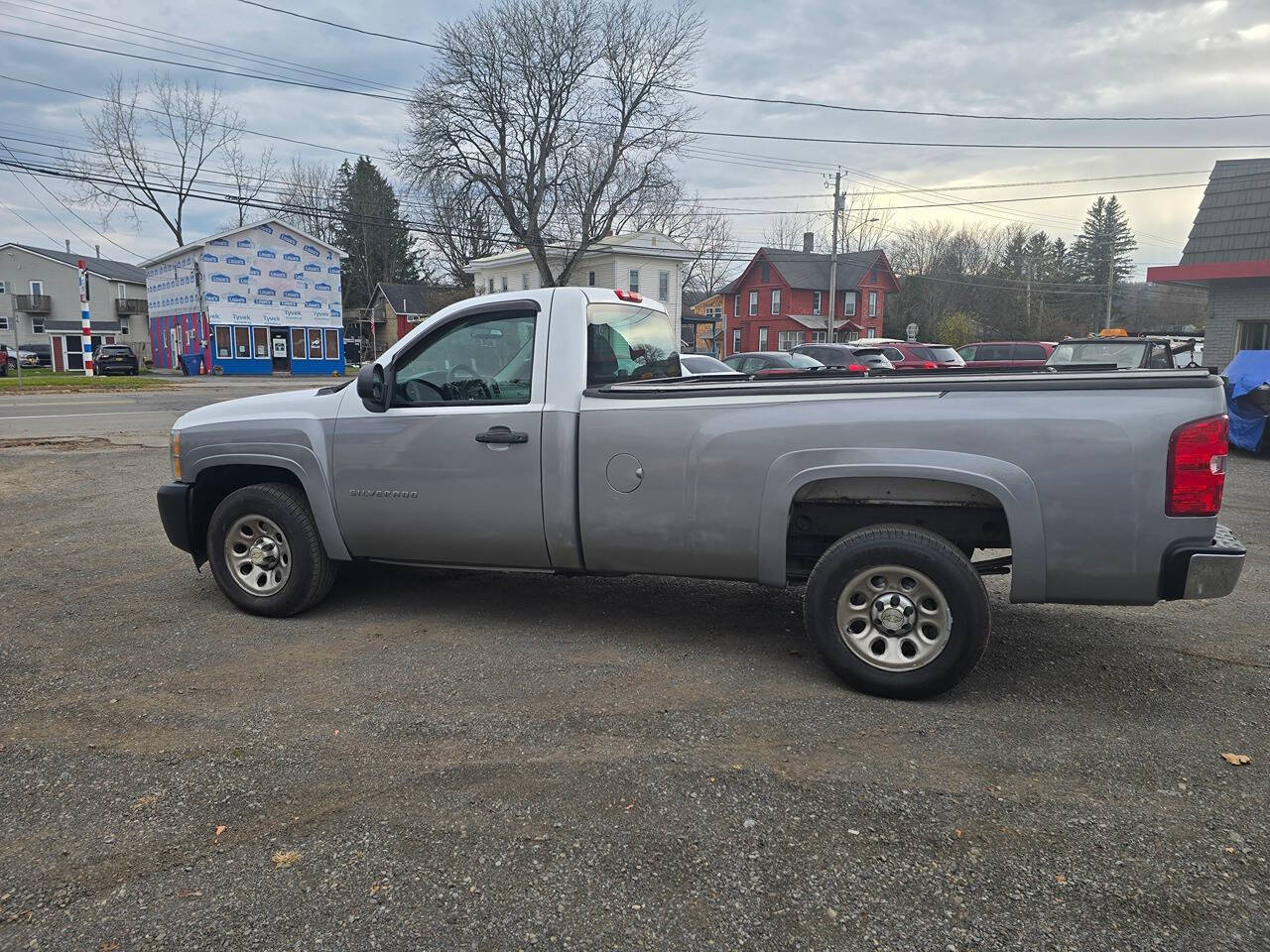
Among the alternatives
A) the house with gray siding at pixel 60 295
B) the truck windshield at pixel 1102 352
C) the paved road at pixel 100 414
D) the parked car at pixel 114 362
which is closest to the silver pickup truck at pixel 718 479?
the paved road at pixel 100 414

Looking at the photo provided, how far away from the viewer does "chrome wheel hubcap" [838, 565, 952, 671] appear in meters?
3.93

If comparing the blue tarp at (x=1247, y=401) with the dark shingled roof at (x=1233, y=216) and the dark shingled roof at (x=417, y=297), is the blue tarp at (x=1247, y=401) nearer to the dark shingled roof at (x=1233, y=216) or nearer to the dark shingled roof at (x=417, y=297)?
the dark shingled roof at (x=1233, y=216)

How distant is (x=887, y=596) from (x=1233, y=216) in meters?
19.3

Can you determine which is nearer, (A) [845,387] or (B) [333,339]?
(A) [845,387]

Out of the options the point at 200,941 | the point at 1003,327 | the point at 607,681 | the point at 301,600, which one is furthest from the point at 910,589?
the point at 1003,327

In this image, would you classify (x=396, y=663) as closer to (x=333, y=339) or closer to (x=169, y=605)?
(x=169, y=605)

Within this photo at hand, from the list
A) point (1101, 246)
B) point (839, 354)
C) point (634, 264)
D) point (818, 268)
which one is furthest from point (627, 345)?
point (1101, 246)

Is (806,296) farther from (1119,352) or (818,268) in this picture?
(1119,352)

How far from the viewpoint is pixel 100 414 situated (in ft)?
63.0

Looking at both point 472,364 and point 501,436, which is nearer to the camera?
point 501,436

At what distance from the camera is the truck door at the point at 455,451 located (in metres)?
4.67

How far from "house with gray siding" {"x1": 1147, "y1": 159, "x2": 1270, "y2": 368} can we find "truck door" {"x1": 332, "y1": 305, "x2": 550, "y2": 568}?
60.8 ft

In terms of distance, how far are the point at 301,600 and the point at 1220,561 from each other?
4.63 m

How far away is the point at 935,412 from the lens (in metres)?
3.90
